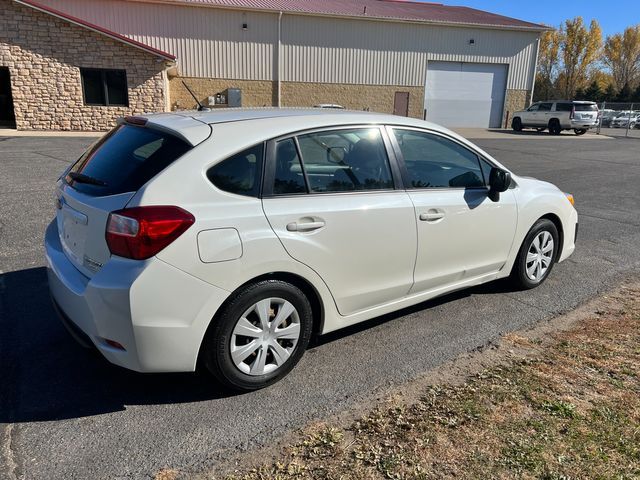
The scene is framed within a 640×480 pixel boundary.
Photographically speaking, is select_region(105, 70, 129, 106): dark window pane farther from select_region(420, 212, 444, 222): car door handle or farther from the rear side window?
the rear side window

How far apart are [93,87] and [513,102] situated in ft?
86.2

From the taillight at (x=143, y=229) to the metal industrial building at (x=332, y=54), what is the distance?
21.7m

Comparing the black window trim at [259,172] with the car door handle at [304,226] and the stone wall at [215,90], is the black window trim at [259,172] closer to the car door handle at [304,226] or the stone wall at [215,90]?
the car door handle at [304,226]

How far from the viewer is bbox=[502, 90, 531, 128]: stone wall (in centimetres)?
3431

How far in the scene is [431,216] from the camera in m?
3.71

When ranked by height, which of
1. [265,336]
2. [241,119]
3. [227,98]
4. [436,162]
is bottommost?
[265,336]

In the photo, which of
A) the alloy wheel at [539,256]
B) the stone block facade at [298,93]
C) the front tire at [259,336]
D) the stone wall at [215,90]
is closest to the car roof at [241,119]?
the front tire at [259,336]

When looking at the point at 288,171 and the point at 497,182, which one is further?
the point at 497,182

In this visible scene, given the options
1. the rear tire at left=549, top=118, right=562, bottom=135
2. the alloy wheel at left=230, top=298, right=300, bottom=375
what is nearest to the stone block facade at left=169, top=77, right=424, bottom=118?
the rear tire at left=549, top=118, right=562, bottom=135

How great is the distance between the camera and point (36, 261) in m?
5.11

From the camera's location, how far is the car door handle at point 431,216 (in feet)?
12.0

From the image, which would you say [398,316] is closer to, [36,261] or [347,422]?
Answer: [347,422]

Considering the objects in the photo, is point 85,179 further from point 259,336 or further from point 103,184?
point 259,336

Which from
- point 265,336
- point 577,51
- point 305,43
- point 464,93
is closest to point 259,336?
point 265,336
